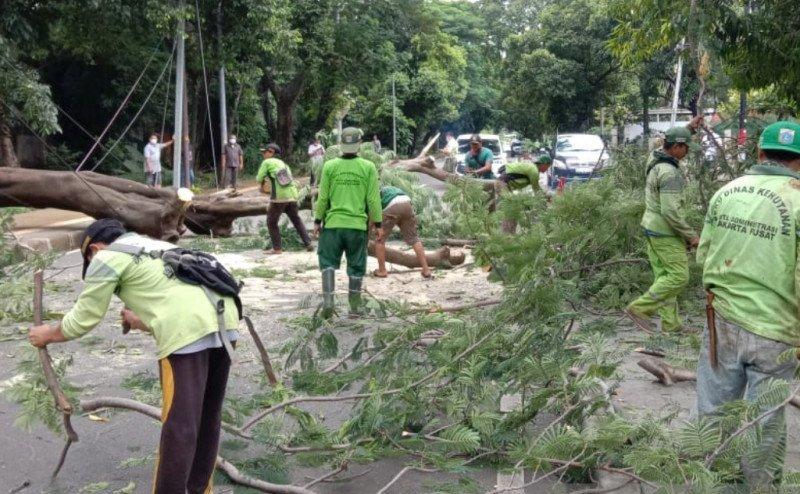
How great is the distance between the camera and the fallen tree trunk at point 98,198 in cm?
1264

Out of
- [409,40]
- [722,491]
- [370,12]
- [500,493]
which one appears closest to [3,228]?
[500,493]

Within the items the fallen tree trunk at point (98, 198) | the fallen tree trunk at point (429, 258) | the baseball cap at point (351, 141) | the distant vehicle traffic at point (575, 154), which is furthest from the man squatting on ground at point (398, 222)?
the distant vehicle traffic at point (575, 154)

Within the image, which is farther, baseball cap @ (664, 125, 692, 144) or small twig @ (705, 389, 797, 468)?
baseball cap @ (664, 125, 692, 144)

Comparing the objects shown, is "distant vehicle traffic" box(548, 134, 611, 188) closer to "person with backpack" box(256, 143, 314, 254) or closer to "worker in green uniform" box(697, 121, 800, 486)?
"person with backpack" box(256, 143, 314, 254)

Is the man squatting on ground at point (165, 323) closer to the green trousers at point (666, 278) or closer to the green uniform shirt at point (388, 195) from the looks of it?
the green trousers at point (666, 278)

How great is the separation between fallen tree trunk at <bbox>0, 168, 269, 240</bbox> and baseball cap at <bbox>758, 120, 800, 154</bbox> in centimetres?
1012

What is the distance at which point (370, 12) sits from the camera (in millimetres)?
33156

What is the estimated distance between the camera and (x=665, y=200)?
7.07 m

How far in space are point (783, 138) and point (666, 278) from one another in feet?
10.9

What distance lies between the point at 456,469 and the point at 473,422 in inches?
12.1

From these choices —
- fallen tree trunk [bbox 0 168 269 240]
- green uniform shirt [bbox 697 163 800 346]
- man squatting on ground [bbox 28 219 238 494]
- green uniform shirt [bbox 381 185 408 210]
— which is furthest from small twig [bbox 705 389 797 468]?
fallen tree trunk [bbox 0 168 269 240]

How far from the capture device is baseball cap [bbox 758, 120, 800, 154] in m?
3.92

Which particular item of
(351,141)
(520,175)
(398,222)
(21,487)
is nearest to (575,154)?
(520,175)

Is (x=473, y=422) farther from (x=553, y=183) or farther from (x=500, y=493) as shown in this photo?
Answer: (x=553, y=183)
